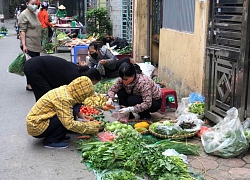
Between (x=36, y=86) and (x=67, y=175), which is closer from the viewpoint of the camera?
(x=67, y=175)

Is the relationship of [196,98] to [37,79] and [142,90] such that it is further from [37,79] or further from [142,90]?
[37,79]

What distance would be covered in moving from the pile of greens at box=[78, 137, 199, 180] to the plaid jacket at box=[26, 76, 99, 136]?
391mm

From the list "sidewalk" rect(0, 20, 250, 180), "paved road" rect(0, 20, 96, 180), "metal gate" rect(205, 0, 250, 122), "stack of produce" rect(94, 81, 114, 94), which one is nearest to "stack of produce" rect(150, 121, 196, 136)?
"sidewalk" rect(0, 20, 250, 180)

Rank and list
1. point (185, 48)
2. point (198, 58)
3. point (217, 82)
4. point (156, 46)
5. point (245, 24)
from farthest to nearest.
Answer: point (156, 46), point (185, 48), point (198, 58), point (217, 82), point (245, 24)

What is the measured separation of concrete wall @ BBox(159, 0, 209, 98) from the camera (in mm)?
5871

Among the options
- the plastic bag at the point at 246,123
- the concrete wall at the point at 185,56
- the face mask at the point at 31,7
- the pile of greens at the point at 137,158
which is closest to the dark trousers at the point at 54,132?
the pile of greens at the point at 137,158

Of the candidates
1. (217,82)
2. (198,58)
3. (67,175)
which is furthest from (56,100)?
(198,58)

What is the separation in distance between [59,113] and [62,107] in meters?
0.09

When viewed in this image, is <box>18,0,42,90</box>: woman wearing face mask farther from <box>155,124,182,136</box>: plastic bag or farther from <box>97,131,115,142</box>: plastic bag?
<box>155,124,182,136</box>: plastic bag

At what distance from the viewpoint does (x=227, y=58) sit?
15.2ft

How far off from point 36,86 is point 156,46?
17.0ft

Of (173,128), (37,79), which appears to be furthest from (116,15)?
(173,128)

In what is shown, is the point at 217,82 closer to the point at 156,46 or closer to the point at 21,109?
the point at 21,109

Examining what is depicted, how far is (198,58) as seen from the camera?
19.7ft
